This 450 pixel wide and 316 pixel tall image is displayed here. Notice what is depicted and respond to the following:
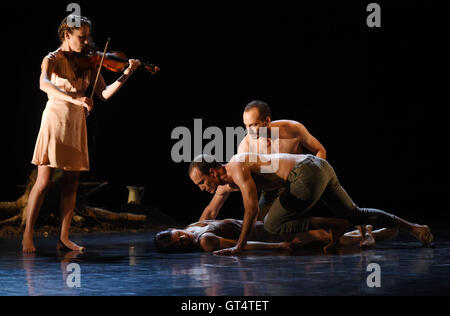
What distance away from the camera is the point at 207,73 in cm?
657

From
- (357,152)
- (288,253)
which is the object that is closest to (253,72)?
(357,152)

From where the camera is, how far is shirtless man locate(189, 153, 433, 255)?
3.16 metres

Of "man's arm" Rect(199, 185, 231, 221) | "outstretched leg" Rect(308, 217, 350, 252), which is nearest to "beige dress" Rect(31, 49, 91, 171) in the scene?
"man's arm" Rect(199, 185, 231, 221)

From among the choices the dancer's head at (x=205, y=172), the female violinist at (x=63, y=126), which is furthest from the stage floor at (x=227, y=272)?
the dancer's head at (x=205, y=172)

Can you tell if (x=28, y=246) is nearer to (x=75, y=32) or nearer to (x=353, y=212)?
(x=75, y=32)

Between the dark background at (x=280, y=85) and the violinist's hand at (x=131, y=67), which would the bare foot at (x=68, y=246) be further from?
the dark background at (x=280, y=85)

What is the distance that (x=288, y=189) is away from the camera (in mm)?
3336

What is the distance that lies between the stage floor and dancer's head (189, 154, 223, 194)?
0.38m

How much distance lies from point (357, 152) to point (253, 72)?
4.85ft

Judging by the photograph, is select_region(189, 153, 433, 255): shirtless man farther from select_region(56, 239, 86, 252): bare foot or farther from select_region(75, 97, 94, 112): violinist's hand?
select_region(56, 239, 86, 252): bare foot

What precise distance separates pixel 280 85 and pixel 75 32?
3.43m

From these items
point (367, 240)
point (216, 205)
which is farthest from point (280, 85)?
point (367, 240)

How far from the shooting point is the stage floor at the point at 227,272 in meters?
2.06

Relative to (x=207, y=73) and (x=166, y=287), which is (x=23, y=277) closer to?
(x=166, y=287)
